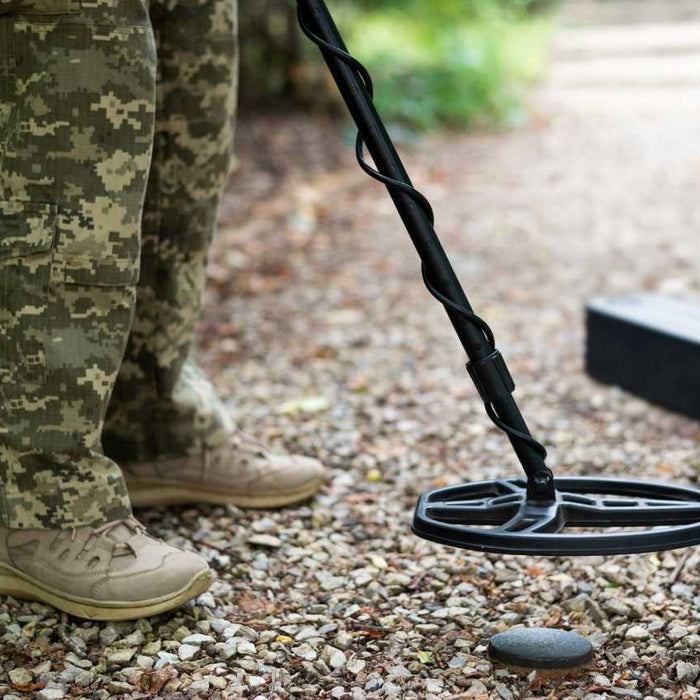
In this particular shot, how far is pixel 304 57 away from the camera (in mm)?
7641

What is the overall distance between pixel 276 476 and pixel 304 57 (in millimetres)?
5937

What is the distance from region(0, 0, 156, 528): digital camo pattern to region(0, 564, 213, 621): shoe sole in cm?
14

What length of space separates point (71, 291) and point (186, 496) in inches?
26.1

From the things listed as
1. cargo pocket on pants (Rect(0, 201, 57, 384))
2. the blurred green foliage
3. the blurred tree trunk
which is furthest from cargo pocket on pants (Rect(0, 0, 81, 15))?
the blurred tree trunk

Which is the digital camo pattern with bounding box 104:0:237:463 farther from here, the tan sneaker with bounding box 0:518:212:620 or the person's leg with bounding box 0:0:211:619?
the tan sneaker with bounding box 0:518:212:620

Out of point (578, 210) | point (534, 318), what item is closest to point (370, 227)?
point (578, 210)

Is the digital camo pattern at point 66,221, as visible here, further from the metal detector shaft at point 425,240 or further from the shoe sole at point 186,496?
the shoe sole at point 186,496

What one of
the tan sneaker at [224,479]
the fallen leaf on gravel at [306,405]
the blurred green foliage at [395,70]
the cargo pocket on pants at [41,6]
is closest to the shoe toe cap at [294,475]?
the tan sneaker at [224,479]

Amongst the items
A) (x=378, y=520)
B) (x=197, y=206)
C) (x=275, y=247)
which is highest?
(x=197, y=206)

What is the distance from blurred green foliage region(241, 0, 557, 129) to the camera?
291 inches

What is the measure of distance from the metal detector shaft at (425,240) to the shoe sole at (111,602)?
56 cm

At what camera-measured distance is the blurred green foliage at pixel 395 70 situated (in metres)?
7.39

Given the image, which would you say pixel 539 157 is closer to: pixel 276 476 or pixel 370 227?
pixel 370 227

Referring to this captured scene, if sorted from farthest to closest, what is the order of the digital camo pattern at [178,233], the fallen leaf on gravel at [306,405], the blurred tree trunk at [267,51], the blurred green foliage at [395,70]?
the blurred tree trunk at [267,51], the blurred green foliage at [395,70], the fallen leaf on gravel at [306,405], the digital camo pattern at [178,233]
